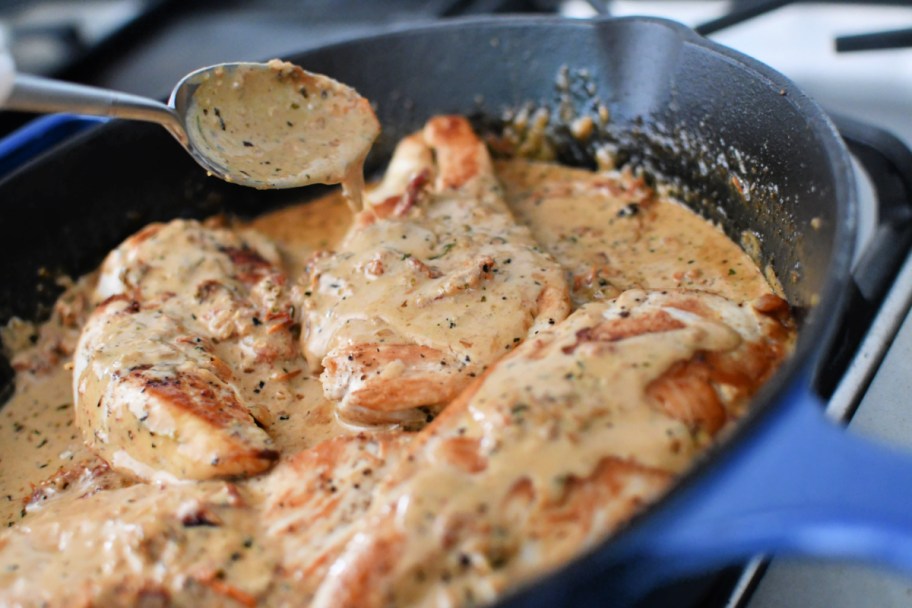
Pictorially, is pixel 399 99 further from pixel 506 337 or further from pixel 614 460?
pixel 614 460

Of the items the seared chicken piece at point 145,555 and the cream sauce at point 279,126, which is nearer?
the seared chicken piece at point 145,555

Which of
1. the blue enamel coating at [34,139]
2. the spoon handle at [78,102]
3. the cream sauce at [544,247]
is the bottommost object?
the cream sauce at [544,247]

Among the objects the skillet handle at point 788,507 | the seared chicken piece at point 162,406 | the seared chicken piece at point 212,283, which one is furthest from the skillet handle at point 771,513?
the seared chicken piece at point 212,283

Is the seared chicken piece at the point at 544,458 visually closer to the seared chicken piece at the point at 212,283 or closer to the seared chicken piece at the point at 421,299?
the seared chicken piece at the point at 421,299

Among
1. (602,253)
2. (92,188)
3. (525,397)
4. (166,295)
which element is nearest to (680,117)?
(602,253)

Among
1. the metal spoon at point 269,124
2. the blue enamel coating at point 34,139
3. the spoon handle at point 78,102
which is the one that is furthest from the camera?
the blue enamel coating at point 34,139

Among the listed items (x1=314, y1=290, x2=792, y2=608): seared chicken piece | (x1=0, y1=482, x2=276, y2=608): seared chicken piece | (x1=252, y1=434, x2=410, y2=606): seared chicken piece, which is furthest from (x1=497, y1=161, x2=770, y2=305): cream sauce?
(x1=0, y1=482, x2=276, y2=608): seared chicken piece
